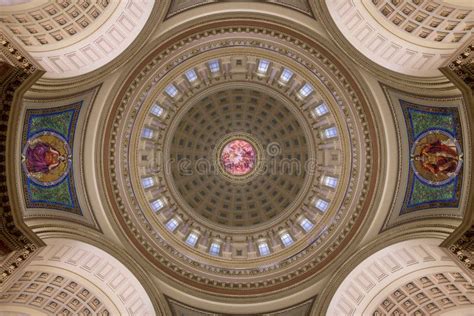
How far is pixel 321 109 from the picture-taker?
32.4m

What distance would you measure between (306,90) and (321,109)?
2.02 meters

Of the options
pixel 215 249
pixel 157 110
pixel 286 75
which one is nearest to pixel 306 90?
pixel 286 75

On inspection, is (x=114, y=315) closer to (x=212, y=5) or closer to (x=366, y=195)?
(x=366, y=195)

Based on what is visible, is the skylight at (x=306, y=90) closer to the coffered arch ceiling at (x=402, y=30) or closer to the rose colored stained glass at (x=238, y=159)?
the coffered arch ceiling at (x=402, y=30)

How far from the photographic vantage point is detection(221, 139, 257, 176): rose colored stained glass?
39.5 metres

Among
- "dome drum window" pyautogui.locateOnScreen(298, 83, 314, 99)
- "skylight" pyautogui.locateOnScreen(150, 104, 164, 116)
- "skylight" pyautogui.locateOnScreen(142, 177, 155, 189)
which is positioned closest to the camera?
"dome drum window" pyautogui.locateOnScreen(298, 83, 314, 99)

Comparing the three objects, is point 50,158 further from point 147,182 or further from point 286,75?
point 286,75

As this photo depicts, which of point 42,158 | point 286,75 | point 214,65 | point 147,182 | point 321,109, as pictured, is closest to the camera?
point 42,158

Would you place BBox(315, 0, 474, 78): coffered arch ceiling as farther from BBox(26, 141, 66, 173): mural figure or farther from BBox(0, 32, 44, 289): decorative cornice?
BBox(26, 141, 66, 173): mural figure

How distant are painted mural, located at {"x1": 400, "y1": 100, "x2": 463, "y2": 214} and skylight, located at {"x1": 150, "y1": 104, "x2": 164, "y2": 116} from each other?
1809 cm

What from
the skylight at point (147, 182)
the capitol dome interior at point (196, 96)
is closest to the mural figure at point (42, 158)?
the capitol dome interior at point (196, 96)

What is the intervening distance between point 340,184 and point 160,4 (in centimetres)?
1808

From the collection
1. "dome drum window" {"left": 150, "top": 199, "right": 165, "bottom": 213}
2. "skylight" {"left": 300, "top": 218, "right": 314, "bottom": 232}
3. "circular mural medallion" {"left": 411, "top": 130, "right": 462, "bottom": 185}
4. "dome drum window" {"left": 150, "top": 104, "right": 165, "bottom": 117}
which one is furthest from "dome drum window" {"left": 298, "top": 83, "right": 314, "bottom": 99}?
"dome drum window" {"left": 150, "top": 199, "right": 165, "bottom": 213}

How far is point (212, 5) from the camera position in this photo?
84.5 feet
